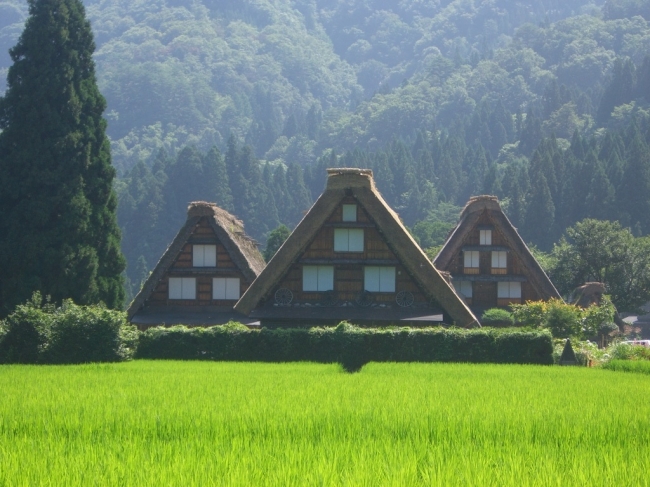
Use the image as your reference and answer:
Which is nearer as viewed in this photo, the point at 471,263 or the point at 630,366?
the point at 630,366

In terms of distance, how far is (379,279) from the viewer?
30953mm

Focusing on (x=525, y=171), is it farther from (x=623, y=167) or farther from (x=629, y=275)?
(x=629, y=275)

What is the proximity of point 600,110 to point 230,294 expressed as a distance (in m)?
110

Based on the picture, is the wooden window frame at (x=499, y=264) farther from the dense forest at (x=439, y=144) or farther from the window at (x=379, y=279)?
the dense forest at (x=439, y=144)

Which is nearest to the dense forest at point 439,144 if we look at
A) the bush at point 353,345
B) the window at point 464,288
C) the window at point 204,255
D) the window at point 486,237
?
the window at point 464,288

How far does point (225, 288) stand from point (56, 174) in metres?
9.53

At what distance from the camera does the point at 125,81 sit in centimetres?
19238

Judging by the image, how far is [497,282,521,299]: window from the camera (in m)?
45.7

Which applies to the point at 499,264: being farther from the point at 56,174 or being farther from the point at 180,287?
the point at 56,174

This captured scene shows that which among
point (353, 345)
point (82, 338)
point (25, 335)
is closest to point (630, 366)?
point (353, 345)

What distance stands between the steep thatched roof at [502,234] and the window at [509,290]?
7.02 ft

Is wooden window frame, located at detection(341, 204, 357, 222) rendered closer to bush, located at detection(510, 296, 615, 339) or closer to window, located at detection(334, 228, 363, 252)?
window, located at detection(334, 228, 363, 252)

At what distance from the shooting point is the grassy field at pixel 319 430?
27.7ft

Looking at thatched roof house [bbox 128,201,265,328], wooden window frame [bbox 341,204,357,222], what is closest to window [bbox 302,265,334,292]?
wooden window frame [bbox 341,204,357,222]
